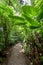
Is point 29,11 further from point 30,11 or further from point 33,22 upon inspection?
point 33,22

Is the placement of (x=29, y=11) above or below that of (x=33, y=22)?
above

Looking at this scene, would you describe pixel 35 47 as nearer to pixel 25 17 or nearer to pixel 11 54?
pixel 25 17

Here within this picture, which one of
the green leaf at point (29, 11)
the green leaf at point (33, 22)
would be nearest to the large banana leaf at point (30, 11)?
the green leaf at point (29, 11)

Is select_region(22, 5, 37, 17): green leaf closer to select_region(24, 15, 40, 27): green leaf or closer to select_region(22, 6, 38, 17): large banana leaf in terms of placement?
select_region(22, 6, 38, 17): large banana leaf

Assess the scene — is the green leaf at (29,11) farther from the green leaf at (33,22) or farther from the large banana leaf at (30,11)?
the green leaf at (33,22)

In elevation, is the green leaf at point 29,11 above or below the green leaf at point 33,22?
above

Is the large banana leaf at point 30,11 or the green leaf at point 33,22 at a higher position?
the large banana leaf at point 30,11

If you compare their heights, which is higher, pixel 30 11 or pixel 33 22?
pixel 30 11

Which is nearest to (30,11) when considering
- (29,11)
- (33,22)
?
(29,11)

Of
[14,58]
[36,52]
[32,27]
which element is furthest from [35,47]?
[14,58]

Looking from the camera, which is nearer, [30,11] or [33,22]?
[33,22]

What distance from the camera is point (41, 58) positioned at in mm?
3814

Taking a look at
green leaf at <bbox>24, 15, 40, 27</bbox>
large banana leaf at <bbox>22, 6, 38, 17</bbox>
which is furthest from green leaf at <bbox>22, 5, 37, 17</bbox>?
green leaf at <bbox>24, 15, 40, 27</bbox>

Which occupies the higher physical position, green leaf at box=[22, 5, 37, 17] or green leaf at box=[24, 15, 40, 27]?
green leaf at box=[22, 5, 37, 17]
